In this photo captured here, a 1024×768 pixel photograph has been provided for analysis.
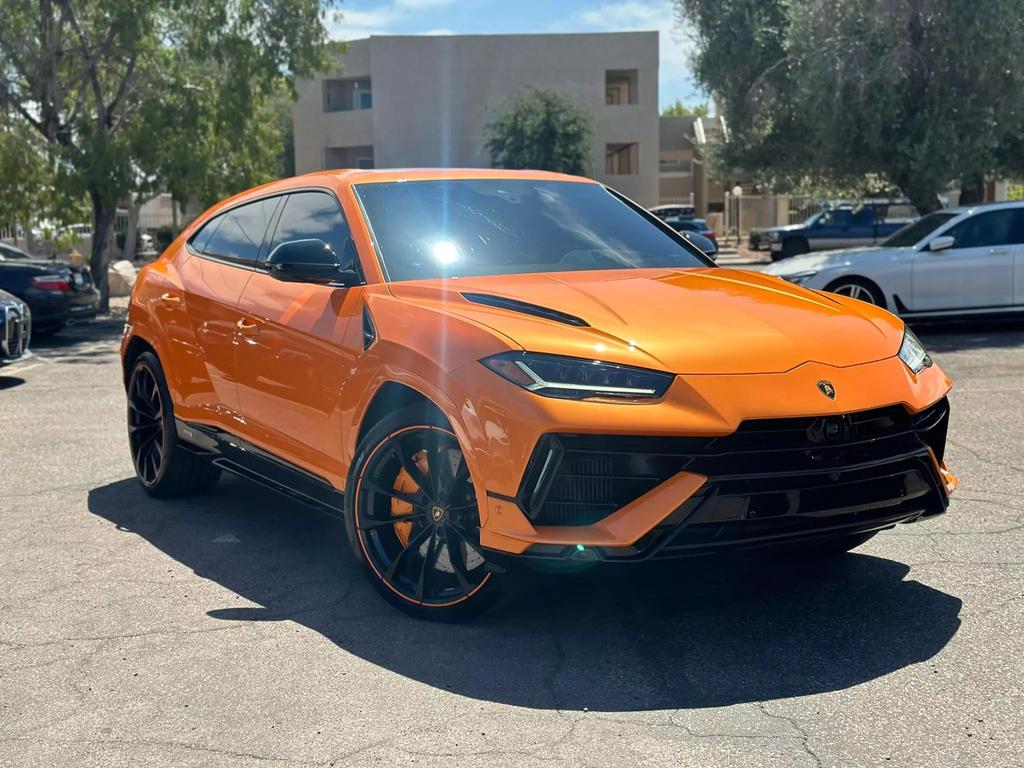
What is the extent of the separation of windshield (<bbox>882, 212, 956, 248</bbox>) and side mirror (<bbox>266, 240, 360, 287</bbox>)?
10332 millimetres

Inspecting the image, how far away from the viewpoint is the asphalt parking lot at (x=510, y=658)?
11.1ft

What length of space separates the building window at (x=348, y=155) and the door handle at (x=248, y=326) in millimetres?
49818

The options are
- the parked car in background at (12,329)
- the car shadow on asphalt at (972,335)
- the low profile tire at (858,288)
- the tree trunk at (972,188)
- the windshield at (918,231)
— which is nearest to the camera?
the parked car in background at (12,329)

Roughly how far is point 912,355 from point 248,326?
2.88m

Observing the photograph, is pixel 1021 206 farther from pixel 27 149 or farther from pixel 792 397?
pixel 27 149

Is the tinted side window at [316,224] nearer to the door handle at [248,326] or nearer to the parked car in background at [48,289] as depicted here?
the door handle at [248,326]

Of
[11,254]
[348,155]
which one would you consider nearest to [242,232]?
[11,254]

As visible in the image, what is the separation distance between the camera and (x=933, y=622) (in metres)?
4.30

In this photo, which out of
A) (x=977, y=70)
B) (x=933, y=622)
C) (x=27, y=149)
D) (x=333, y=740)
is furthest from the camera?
(x=27, y=149)

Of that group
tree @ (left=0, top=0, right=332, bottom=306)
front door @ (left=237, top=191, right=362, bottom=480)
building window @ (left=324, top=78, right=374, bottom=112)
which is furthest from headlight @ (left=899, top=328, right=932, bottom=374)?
building window @ (left=324, top=78, right=374, bottom=112)

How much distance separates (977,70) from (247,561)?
53.1ft

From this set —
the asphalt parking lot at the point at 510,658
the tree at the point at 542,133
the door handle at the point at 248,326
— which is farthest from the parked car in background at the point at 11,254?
the tree at the point at 542,133

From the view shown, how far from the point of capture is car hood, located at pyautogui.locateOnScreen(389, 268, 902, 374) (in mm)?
3934

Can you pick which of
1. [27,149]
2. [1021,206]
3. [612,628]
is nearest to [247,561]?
[612,628]
